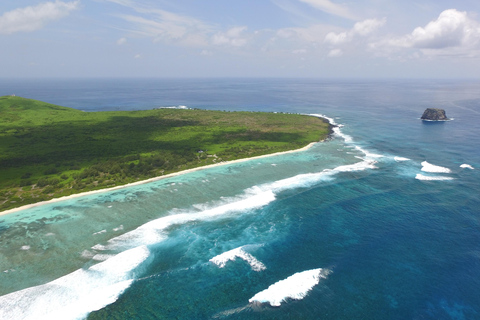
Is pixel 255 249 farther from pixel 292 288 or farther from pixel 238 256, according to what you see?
pixel 292 288

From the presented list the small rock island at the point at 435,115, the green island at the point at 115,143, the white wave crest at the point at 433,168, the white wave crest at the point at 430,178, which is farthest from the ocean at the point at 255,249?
the small rock island at the point at 435,115

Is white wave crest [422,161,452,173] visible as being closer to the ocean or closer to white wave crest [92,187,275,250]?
the ocean

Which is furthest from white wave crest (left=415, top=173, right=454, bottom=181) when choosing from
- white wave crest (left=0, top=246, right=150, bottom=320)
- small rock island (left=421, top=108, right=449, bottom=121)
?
small rock island (left=421, top=108, right=449, bottom=121)

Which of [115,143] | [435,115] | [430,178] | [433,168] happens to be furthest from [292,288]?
[435,115]

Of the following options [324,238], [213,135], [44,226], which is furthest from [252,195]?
[213,135]

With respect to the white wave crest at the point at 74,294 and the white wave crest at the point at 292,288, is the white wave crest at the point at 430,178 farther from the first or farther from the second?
the white wave crest at the point at 74,294

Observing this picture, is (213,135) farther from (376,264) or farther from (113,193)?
(376,264)
